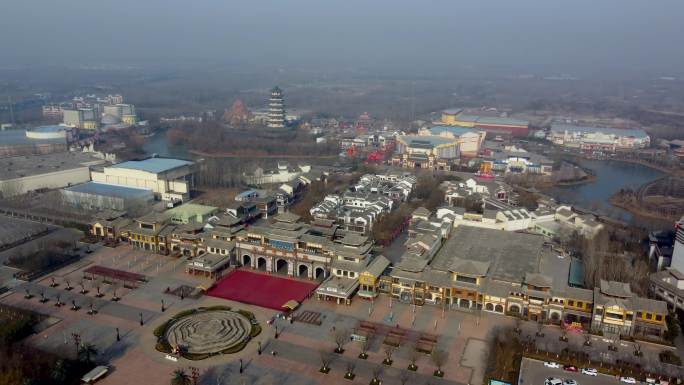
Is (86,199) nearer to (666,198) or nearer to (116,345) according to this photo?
(116,345)

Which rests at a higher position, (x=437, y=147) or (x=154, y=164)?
(x=154, y=164)

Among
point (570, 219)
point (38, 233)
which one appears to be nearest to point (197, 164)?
point (38, 233)

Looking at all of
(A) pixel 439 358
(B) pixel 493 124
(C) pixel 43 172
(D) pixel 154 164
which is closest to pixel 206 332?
(A) pixel 439 358

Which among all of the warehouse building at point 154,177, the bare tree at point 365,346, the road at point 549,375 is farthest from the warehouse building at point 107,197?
the road at point 549,375

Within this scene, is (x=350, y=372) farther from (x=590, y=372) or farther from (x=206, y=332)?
(x=590, y=372)

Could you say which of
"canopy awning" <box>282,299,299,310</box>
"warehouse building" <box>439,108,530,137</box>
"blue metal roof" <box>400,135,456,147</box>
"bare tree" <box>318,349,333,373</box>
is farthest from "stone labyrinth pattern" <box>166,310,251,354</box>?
"warehouse building" <box>439,108,530,137</box>

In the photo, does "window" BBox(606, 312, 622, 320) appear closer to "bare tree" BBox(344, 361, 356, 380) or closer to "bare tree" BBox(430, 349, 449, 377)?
"bare tree" BBox(430, 349, 449, 377)

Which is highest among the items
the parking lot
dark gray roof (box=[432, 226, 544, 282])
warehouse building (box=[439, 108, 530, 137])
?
warehouse building (box=[439, 108, 530, 137])

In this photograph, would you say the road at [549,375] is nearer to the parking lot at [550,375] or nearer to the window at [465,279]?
the parking lot at [550,375]
